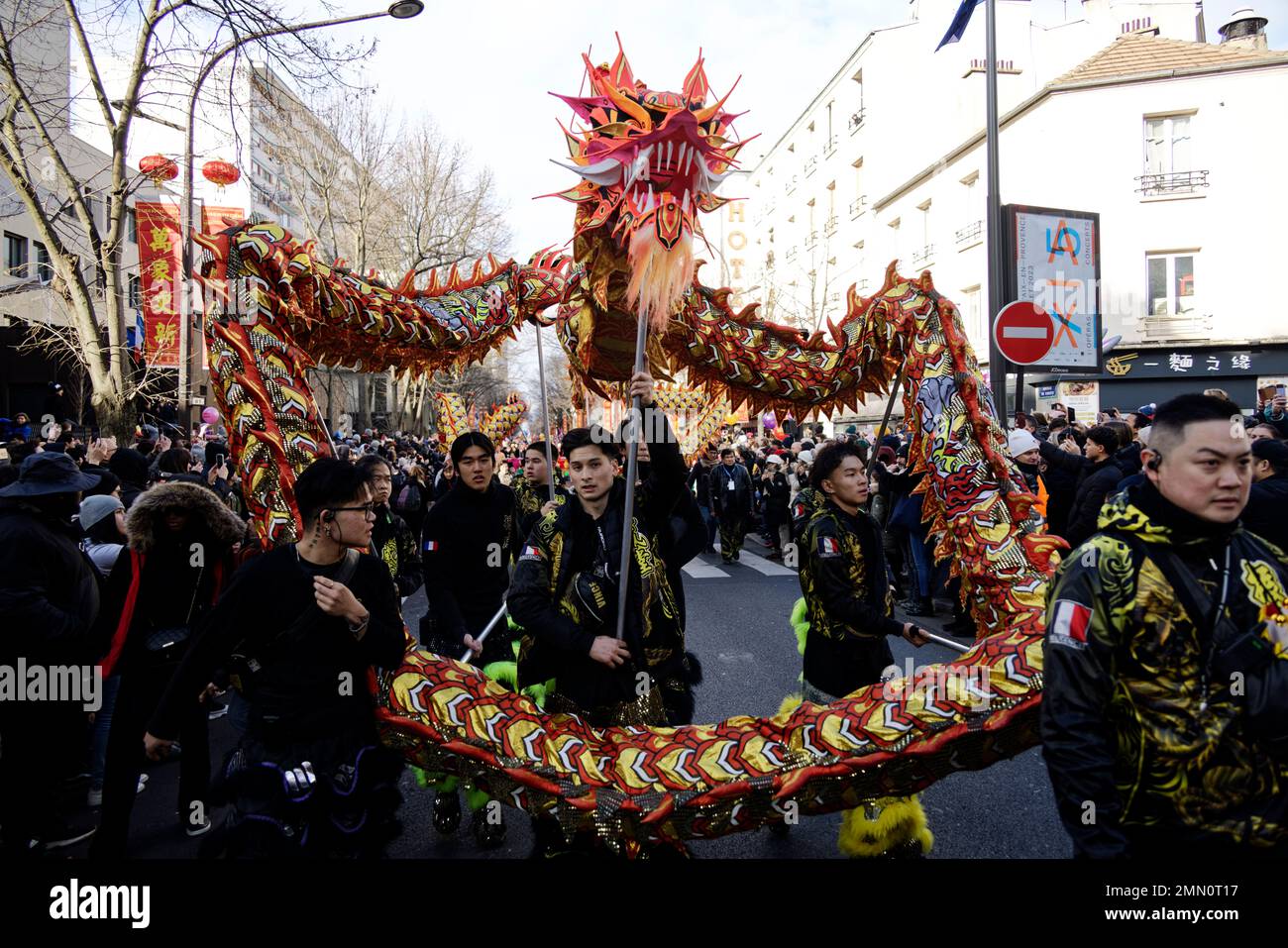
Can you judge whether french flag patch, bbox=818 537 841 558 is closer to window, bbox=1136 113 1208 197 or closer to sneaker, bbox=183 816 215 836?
sneaker, bbox=183 816 215 836

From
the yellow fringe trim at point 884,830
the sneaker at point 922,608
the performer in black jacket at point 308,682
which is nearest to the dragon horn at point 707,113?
the performer in black jacket at point 308,682

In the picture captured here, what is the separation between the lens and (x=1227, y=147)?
19422mm

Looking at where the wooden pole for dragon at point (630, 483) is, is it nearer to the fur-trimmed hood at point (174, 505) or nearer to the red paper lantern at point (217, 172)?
the fur-trimmed hood at point (174, 505)

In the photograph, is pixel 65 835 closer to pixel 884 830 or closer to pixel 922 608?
pixel 884 830

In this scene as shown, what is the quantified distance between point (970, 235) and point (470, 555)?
21377 millimetres

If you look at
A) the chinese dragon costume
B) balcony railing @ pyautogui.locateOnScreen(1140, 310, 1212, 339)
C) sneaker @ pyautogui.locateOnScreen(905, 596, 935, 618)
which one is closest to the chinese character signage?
sneaker @ pyautogui.locateOnScreen(905, 596, 935, 618)

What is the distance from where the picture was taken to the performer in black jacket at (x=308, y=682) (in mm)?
2570

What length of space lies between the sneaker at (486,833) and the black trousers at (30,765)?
6.28 ft

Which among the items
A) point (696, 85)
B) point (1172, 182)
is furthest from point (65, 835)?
point (1172, 182)

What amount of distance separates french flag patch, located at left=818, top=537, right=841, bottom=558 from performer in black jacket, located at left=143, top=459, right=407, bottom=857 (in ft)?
6.49

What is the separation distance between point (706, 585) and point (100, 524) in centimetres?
711

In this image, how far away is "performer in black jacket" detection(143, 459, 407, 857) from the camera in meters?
2.57

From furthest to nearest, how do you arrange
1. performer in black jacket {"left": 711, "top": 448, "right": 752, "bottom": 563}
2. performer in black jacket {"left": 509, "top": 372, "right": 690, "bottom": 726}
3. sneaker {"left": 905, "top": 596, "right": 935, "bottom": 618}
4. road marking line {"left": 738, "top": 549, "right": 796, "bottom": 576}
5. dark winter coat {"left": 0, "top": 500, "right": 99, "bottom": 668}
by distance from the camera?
performer in black jacket {"left": 711, "top": 448, "right": 752, "bottom": 563} → road marking line {"left": 738, "top": 549, "right": 796, "bottom": 576} → sneaker {"left": 905, "top": 596, "right": 935, "bottom": 618} → dark winter coat {"left": 0, "top": 500, "right": 99, "bottom": 668} → performer in black jacket {"left": 509, "top": 372, "right": 690, "bottom": 726}
